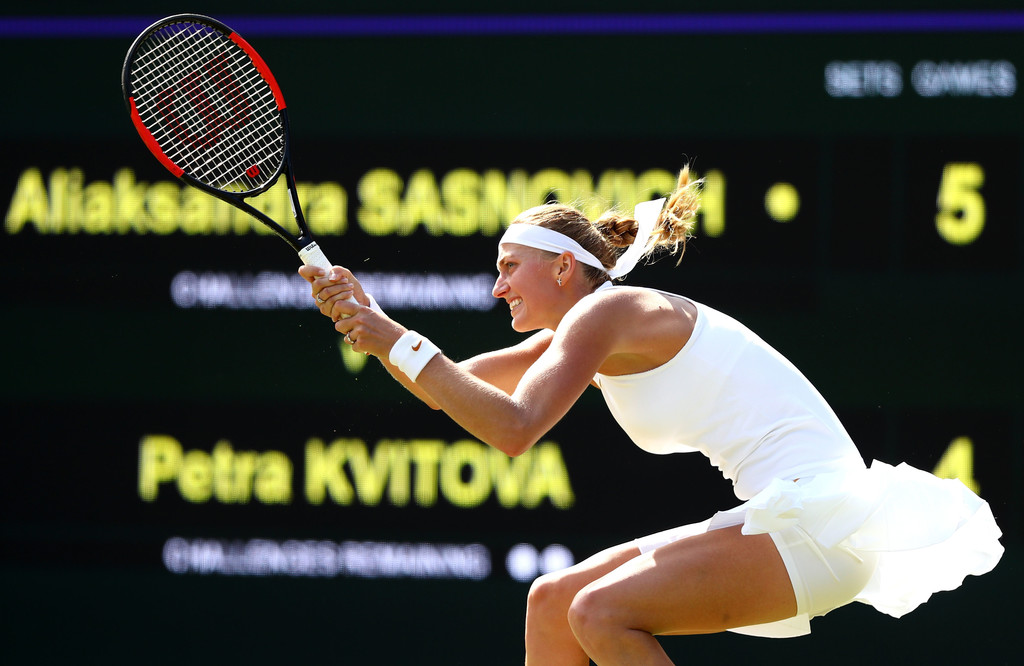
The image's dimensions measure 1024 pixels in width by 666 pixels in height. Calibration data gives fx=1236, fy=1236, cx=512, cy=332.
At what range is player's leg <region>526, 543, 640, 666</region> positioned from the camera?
7.43 ft

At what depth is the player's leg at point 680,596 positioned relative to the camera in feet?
6.64

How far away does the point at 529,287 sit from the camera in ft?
8.25

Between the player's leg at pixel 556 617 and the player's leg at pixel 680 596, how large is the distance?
0.18 meters

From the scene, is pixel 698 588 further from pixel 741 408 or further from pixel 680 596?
pixel 741 408

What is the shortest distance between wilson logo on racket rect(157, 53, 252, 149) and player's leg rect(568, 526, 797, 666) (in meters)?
1.36

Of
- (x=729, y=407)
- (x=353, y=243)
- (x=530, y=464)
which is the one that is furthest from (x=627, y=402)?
(x=353, y=243)

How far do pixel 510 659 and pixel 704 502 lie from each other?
71 cm

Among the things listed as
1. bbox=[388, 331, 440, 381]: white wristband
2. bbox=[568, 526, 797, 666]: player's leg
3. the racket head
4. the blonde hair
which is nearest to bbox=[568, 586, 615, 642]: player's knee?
bbox=[568, 526, 797, 666]: player's leg

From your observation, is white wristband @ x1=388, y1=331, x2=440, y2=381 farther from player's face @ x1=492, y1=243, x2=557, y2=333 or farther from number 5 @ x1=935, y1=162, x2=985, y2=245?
number 5 @ x1=935, y1=162, x2=985, y2=245

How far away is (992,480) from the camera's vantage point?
337 cm

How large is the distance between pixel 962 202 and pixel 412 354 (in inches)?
77.2

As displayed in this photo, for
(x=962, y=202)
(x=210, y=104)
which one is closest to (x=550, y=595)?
(x=210, y=104)

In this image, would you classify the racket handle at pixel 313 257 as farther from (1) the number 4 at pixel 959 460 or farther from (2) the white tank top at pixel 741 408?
(1) the number 4 at pixel 959 460

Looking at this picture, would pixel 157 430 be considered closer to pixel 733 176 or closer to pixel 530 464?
pixel 530 464
